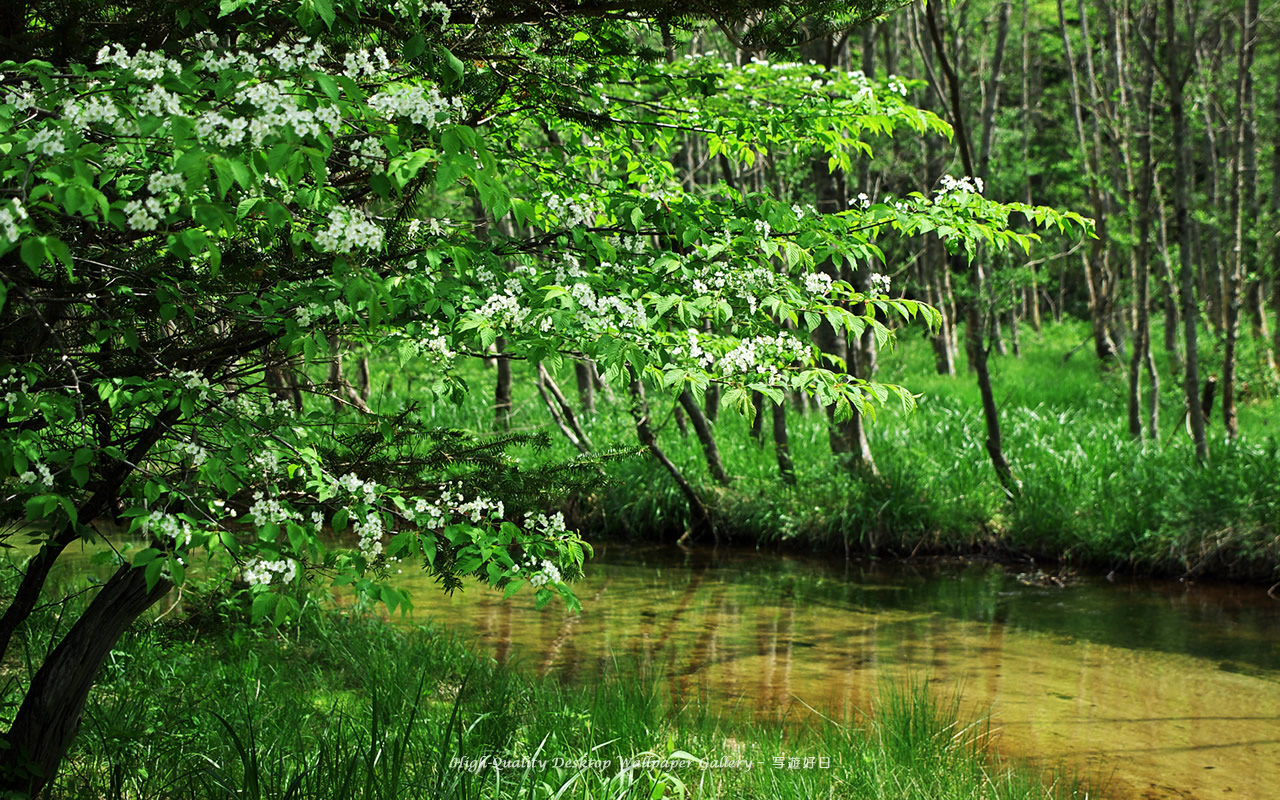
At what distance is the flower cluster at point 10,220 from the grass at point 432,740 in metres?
1.97

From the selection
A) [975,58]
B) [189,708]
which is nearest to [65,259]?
[189,708]

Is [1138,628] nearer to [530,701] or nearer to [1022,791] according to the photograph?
[1022,791]

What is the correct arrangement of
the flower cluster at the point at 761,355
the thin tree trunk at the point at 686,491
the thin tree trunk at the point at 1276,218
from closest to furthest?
the flower cluster at the point at 761,355 < the thin tree trunk at the point at 686,491 < the thin tree trunk at the point at 1276,218

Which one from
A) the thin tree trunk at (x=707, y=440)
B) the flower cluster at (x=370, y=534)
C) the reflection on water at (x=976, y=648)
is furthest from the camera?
the thin tree trunk at (x=707, y=440)

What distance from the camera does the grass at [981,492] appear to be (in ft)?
30.9

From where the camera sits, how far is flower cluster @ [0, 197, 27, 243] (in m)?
1.84

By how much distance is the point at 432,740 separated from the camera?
4305 mm

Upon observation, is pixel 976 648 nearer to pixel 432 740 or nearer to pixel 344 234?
pixel 432 740

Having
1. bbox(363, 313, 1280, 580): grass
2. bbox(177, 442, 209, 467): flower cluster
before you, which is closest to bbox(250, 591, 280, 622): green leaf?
bbox(177, 442, 209, 467): flower cluster

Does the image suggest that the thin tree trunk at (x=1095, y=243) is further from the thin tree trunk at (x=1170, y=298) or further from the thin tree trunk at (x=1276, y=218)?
the thin tree trunk at (x=1276, y=218)

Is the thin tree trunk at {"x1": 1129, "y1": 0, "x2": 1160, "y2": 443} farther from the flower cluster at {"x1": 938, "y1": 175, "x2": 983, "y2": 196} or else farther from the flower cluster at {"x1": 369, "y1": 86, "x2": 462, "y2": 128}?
the flower cluster at {"x1": 369, "y1": 86, "x2": 462, "y2": 128}

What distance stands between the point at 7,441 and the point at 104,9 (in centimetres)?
170

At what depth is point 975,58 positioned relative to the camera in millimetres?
25203

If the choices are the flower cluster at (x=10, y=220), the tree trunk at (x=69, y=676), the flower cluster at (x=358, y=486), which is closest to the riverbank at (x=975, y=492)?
the tree trunk at (x=69, y=676)
